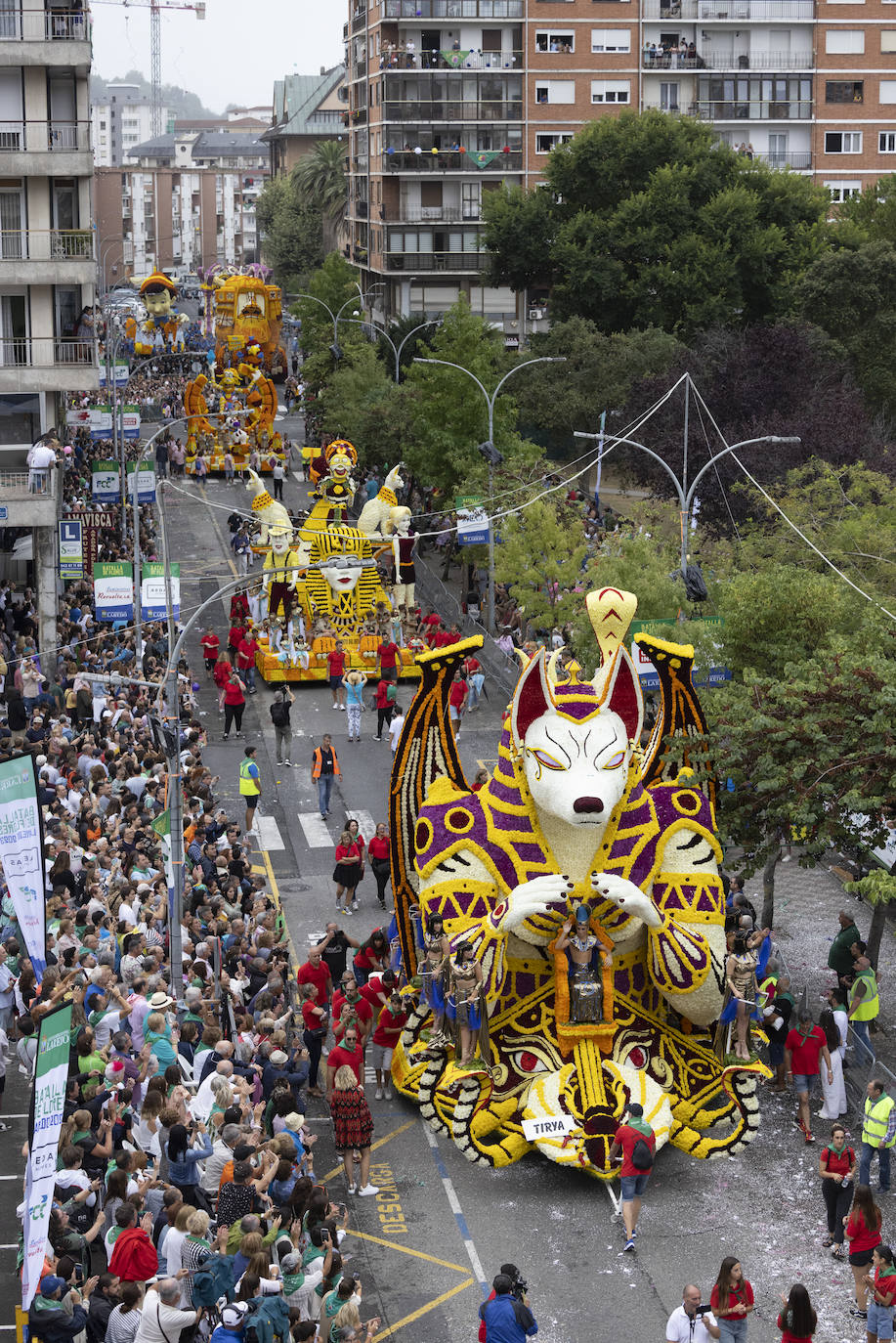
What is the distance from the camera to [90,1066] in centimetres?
1788

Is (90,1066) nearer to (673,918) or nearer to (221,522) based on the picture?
(673,918)

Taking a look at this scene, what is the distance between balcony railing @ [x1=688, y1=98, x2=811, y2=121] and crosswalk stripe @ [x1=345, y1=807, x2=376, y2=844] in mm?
57313

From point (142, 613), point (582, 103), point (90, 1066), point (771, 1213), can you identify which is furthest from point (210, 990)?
point (582, 103)

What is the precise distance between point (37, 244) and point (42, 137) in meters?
2.32

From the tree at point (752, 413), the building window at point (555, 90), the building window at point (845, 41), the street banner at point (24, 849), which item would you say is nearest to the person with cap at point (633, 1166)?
the street banner at point (24, 849)

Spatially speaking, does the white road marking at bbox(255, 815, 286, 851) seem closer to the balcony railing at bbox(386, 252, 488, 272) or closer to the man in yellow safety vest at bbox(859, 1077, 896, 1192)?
the man in yellow safety vest at bbox(859, 1077, 896, 1192)

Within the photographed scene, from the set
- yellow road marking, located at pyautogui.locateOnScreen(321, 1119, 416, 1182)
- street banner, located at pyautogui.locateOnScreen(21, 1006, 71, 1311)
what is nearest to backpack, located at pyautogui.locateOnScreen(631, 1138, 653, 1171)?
yellow road marking, located at pyautogui.locateOnScreen(321, 1119, 416, 1182)

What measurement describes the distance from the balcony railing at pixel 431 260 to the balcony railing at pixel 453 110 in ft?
17.9

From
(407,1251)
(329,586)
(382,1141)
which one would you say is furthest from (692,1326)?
(329,586)

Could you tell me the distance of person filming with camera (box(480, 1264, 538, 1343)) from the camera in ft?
48.3

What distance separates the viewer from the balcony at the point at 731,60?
269ft

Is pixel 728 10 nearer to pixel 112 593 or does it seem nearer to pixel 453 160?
pixel 453 160

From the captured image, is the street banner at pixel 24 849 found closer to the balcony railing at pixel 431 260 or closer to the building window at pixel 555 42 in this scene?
the balcony railing at pixel 431 260

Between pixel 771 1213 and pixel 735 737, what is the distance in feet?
19.1
